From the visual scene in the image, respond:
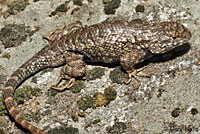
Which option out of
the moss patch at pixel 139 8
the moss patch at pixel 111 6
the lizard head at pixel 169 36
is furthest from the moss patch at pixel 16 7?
the lizard head at pixel 169 36

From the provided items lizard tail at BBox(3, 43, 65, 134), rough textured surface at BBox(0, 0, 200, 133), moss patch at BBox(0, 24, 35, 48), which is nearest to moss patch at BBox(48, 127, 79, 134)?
rough textured surface at BBox(0, 0, 200, 133)

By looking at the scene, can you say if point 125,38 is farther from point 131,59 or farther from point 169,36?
point 169,36

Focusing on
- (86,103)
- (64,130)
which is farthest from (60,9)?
(64,130)

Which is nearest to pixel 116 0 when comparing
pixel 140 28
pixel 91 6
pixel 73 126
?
pixel 91 6

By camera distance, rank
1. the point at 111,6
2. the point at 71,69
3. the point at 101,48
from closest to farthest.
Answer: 1. the point at 101,48
2. the point at 71,69
3. the point at 111,6

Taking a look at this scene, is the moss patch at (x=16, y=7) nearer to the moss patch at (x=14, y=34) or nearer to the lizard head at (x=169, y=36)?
the moss patch at (x=14, y=34)

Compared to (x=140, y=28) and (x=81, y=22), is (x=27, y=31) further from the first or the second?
(x=140, y=28)
